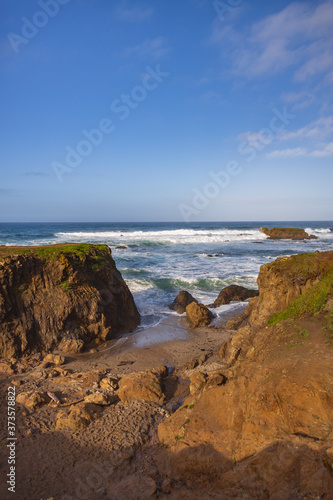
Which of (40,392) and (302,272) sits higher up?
(302,272)

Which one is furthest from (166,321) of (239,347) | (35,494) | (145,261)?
(145,261)

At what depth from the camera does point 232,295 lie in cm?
1692

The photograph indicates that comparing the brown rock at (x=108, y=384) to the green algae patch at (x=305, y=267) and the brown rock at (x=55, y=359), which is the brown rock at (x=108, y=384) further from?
the green algae patch at (x=305, y=267)

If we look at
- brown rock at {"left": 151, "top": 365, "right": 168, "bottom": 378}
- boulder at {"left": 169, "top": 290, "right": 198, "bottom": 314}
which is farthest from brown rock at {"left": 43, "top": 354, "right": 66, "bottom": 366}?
boulder at {"left": 169, "top": 290, "right": 198, "bottom": 314}

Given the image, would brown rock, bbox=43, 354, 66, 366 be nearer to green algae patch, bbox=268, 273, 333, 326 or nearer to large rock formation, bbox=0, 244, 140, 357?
large rock formation, bbox=0, 244, 140, 357

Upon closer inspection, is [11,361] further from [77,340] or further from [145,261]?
[145,261]

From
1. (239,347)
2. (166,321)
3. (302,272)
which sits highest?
(302,272)

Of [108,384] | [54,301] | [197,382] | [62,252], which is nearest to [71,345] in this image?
[54,301]

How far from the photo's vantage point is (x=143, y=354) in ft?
32.1

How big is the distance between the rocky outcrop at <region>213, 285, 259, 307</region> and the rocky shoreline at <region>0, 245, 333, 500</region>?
25.3 feet

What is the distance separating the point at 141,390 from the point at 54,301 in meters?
5.00

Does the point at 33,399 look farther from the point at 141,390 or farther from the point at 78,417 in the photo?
the point at 141,390

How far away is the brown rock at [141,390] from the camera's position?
271 inches

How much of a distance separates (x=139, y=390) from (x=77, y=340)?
3.94 m
